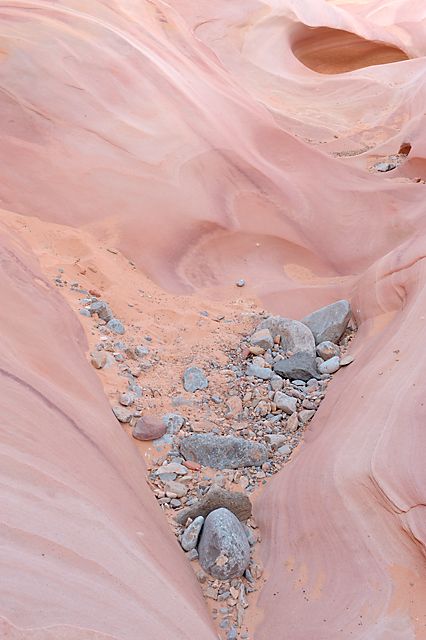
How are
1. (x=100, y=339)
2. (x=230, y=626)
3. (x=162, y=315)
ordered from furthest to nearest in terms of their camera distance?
(x=162, y=315) < (x=100, y=339) < (x=230, y=626)

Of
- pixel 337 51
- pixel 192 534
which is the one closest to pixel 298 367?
pixel 192 534

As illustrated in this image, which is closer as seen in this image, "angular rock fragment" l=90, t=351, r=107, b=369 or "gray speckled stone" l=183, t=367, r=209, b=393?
"angular rock fragment" l=90, t=351, r=107, b=369

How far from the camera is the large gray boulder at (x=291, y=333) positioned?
289 centimetres

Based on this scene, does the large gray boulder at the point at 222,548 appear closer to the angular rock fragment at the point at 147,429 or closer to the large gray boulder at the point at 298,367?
the angular rock fragment at the point at 147,429

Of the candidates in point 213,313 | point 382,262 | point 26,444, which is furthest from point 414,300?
point 26,444

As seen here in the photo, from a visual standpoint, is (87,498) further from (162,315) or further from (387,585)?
Answer: (162,315)

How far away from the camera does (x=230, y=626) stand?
178 cm

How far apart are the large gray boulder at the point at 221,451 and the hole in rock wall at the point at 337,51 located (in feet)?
20.9

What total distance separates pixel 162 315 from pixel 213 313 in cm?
26

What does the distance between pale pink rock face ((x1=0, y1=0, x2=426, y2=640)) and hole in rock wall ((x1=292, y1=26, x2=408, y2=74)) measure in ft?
2.91

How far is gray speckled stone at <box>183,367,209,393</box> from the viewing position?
8.50 ft

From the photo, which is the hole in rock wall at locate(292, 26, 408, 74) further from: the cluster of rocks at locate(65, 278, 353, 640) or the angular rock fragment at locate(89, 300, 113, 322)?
the angular rock fragment at locate(89, 300, 113, 322)

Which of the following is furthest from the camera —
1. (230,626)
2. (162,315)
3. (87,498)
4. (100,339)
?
(162,315)

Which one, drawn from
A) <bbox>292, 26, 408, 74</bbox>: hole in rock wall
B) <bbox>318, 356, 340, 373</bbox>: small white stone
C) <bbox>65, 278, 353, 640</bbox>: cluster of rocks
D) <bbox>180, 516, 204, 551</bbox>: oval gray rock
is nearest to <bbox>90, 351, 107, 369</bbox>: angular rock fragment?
<bbox>65, 278, 353, 640</bbox>: cluster of rocks
